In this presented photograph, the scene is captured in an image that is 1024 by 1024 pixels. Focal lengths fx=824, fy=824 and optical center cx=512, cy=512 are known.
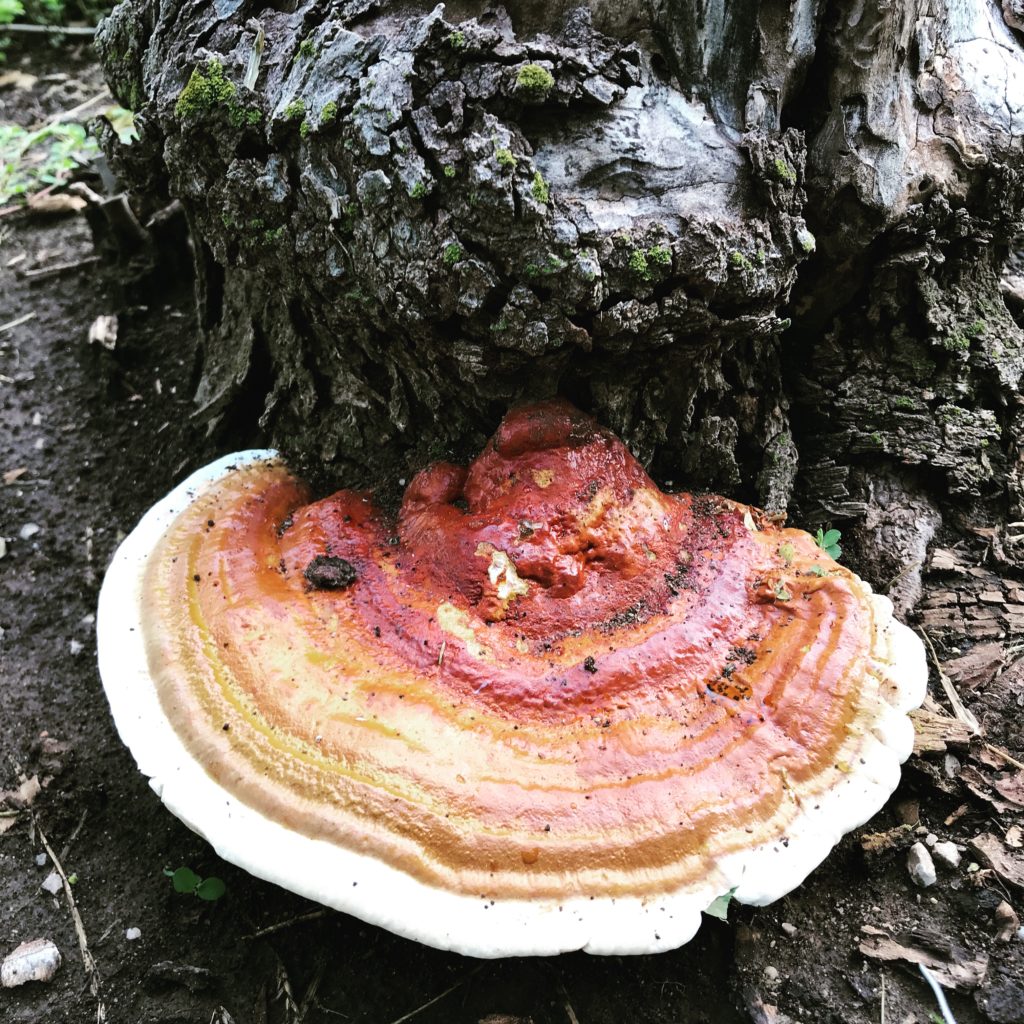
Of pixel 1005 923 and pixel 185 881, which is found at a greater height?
pixel 1005 923

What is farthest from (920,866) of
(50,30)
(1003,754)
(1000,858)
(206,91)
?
(50,30)

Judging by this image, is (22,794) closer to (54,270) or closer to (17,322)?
(17,322)

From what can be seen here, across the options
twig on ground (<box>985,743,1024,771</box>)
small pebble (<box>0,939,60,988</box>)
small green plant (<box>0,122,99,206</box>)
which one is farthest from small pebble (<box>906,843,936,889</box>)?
small green plant (<box>0,122,99,206</box>)

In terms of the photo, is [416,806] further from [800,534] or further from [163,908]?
[800,534]

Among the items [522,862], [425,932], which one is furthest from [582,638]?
[425,932]

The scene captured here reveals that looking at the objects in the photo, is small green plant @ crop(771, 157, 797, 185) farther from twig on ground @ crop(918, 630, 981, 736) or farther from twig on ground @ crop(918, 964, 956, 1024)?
twig on ground @ crop(918, 964, 956, 1024)

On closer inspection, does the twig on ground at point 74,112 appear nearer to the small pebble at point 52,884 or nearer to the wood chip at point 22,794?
the wood chip at point 22,794
